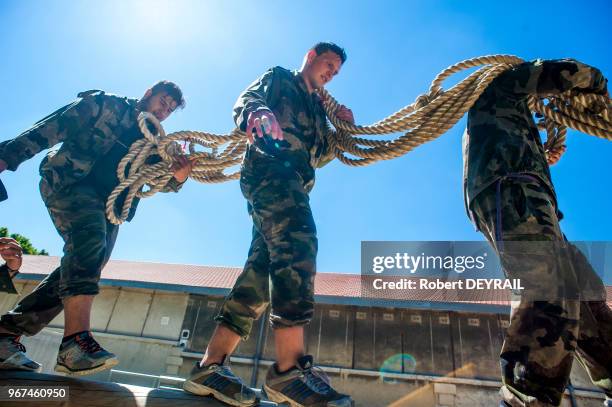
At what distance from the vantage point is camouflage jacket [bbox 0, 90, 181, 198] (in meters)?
2.18

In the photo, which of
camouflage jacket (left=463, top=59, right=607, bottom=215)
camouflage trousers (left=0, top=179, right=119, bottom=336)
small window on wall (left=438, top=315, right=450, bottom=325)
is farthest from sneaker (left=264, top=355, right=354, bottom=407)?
small window on wall (left=438, top=315, right=450, bottom=325)

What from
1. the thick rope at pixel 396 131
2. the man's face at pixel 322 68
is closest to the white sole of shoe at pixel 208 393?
the thick rope at pixel 396 131

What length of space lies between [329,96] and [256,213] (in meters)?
1.18

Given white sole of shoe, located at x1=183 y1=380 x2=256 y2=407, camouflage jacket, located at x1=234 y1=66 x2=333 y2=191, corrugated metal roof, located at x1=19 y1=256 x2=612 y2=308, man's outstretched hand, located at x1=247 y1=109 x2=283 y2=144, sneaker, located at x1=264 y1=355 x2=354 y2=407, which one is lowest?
white sole of shoe, located at x1=183 y1=380 x2=256 y2=407

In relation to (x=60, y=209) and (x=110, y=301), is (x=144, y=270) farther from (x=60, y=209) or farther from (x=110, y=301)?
(x=60, y=209)

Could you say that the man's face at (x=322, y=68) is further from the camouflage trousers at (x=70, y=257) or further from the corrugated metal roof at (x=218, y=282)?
Answer: the corrugated metal roof at (x=218, y=282)

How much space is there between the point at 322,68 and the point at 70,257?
6.36ft

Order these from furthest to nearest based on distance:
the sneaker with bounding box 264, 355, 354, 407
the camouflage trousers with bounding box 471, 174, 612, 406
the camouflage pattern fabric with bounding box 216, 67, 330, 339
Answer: the camouflage pattern fabric with bounding box 216, 67, 330, 339 → the sneaker with bounding box 264, 355, 354, 407 → the camouflage trousers with bounding box 471, 174, 612, 406

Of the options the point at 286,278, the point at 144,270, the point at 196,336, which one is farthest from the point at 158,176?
the point at 144,270

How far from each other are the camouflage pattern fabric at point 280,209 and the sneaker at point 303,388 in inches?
7.9

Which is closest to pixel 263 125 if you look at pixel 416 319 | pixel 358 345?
pixel 358 345

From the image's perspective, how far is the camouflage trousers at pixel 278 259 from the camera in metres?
1.61

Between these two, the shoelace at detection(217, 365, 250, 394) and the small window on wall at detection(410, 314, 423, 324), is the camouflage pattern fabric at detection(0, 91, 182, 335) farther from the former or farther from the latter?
the small window on wall at detection(410, 314, 423, 324)

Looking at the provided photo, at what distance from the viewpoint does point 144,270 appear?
1739 centimetres
